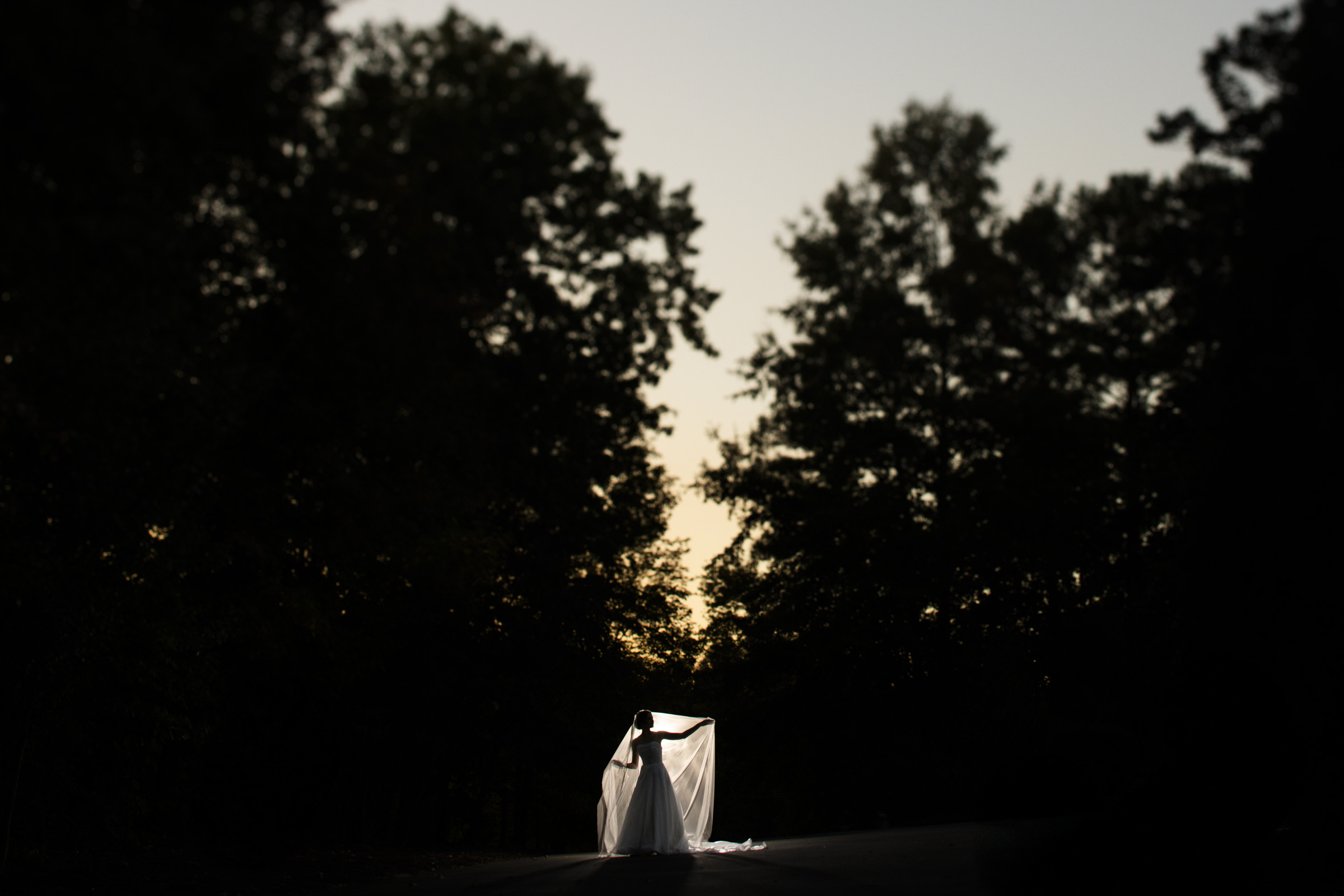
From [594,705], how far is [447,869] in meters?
19.6

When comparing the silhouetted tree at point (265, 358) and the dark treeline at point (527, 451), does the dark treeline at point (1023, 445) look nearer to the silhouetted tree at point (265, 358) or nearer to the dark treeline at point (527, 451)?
the dark treeline at point (527, 451)

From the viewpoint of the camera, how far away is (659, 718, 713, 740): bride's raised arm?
16297 mm

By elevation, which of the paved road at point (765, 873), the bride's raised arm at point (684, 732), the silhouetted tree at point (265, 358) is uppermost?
the silhouetted tree at point (265, 358)

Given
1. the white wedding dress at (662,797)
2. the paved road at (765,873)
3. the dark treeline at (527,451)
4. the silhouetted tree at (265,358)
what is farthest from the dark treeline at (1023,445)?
the silhouetted tree at (265,358)

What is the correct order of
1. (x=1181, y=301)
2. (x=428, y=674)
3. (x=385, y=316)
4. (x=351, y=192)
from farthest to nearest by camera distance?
(x=428, y=674) → (x=1181, y=301) → (x=385, y=316) → (x=351, y=192)

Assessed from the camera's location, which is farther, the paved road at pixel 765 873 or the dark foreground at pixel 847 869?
the paved road at pixel 765 873

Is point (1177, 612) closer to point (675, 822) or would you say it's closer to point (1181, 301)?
point (1181, 301)

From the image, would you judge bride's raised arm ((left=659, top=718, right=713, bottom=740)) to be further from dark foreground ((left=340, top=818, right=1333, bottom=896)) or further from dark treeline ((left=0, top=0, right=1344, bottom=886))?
dark treeline ((left=0, top=0, right=1344, bottom=886))

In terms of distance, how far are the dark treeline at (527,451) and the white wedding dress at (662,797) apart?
3.77 m

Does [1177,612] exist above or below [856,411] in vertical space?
below

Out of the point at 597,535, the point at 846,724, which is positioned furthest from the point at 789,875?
the point at 846,724

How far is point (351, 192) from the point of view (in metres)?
9.23

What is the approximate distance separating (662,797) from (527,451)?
225 inches

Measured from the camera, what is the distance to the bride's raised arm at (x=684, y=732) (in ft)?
53.5
